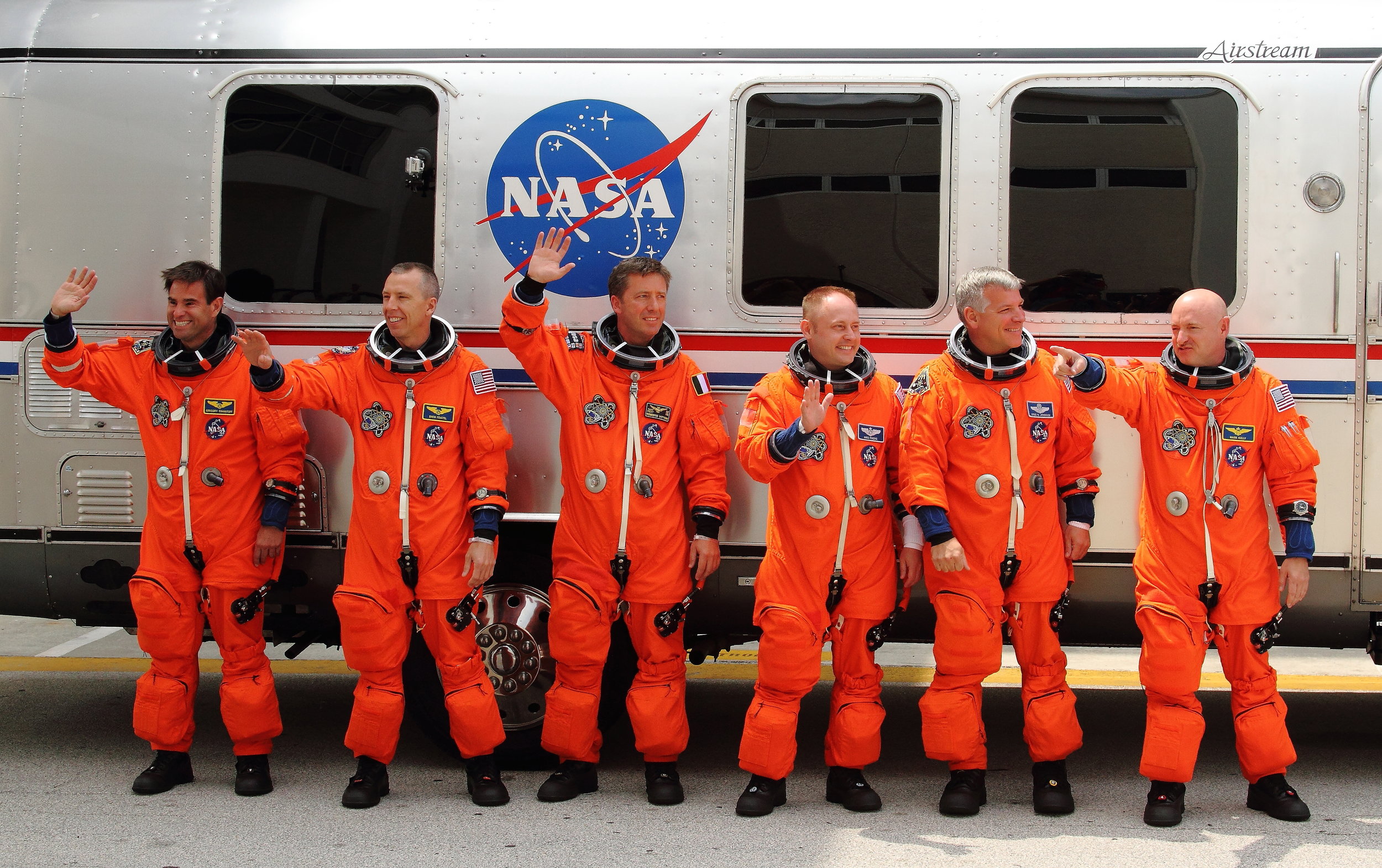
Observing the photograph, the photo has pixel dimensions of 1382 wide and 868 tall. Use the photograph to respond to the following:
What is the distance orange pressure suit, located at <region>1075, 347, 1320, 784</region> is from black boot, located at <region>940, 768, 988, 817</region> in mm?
603

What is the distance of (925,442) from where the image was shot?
4352 millimetres

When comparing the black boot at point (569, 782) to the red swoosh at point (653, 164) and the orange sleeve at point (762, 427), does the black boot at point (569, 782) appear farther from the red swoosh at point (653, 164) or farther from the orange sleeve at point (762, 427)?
the red swoosh at point (653, 164)

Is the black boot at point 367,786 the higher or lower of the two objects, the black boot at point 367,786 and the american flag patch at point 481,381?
the lower

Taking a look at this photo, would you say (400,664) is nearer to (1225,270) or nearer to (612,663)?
(612,663)

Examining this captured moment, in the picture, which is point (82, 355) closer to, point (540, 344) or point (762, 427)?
point (540, 344)

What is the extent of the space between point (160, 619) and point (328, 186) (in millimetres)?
1865

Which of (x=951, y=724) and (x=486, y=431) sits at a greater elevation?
(x=486, y=431)

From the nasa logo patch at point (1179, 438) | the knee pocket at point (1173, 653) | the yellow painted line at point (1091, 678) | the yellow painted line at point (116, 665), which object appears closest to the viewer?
the knee pocket at point (1173, 653)

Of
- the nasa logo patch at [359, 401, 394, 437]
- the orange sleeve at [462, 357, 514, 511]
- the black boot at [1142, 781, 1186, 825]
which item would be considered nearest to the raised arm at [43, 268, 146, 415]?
the nasa logo patch at [359, 401, 394, 437]

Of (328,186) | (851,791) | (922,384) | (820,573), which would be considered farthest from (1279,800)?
(328,186)

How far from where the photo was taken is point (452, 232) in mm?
4820

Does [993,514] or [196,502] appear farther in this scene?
[196,502]

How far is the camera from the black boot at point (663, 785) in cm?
459

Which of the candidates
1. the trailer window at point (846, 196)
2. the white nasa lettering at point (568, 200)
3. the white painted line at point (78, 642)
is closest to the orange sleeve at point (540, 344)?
the white nasa lettering at point (568, 200)
